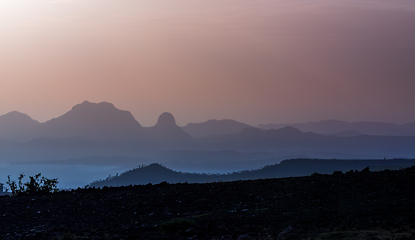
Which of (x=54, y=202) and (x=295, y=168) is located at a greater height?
(x=295, y=168)

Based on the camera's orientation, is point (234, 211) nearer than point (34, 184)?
Yes

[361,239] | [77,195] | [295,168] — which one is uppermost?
[295,168]

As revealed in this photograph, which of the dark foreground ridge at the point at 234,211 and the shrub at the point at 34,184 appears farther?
the shrub at the point at 34,184

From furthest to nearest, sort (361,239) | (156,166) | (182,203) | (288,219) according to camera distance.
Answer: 1. (156,166)
2. (182,203)
3. (288,219)
4. (361,239)

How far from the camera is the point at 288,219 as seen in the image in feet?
66.0

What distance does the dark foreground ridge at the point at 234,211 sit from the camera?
1908 centimetres

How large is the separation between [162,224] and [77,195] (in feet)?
28.1

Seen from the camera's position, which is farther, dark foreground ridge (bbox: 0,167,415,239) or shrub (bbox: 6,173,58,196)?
shrub (bbox: 6,173,58,196)

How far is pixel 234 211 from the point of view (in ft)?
72.7

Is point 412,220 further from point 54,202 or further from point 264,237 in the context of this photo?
point 54,202

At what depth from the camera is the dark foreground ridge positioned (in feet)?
62.6

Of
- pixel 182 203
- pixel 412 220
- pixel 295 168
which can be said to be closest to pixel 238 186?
pixel 182 203

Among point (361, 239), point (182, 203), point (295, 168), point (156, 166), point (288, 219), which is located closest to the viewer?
point (361, 239)

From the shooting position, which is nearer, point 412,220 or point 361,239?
point 361,239
